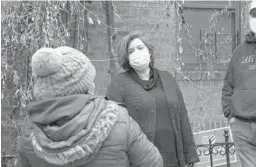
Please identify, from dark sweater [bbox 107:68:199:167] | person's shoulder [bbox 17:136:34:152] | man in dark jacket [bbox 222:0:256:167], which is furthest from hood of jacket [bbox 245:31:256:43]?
person's shoulder [bbox 17:136:34:152]

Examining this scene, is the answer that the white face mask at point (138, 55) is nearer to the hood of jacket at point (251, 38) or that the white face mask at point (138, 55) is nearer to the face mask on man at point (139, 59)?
the face mask on man at point (139, 59)

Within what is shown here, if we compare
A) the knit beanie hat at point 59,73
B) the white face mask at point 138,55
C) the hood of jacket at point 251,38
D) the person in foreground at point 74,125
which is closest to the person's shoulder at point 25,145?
the person in foreground at point 74,125

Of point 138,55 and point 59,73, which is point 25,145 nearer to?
point 59,73

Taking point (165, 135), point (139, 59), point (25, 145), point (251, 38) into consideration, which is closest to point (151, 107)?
point (165, 135)

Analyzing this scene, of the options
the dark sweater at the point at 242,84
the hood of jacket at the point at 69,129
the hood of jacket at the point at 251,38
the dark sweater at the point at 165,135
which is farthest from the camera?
the hood of jacket at the point at 251,38

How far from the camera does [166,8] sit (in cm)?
686

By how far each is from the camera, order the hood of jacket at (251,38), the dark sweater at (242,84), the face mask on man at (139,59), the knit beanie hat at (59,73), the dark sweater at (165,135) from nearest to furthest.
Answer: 1. the knit beanie hat at (59,73)
2. the dark sweater at (165,135)
3. the face mask on man at (139,59)
4. the dark sweater at (242,84)
5. the hood of jacket at (251,38)

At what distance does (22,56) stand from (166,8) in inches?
86.3

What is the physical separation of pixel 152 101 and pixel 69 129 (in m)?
1.69

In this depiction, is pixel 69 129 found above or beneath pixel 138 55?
beneath

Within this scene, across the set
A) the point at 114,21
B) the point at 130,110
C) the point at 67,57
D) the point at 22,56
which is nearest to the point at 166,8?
the point at 114,21

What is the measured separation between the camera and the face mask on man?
12.8 ft

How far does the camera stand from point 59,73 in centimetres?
229

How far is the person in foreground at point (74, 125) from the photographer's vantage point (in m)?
2.18
